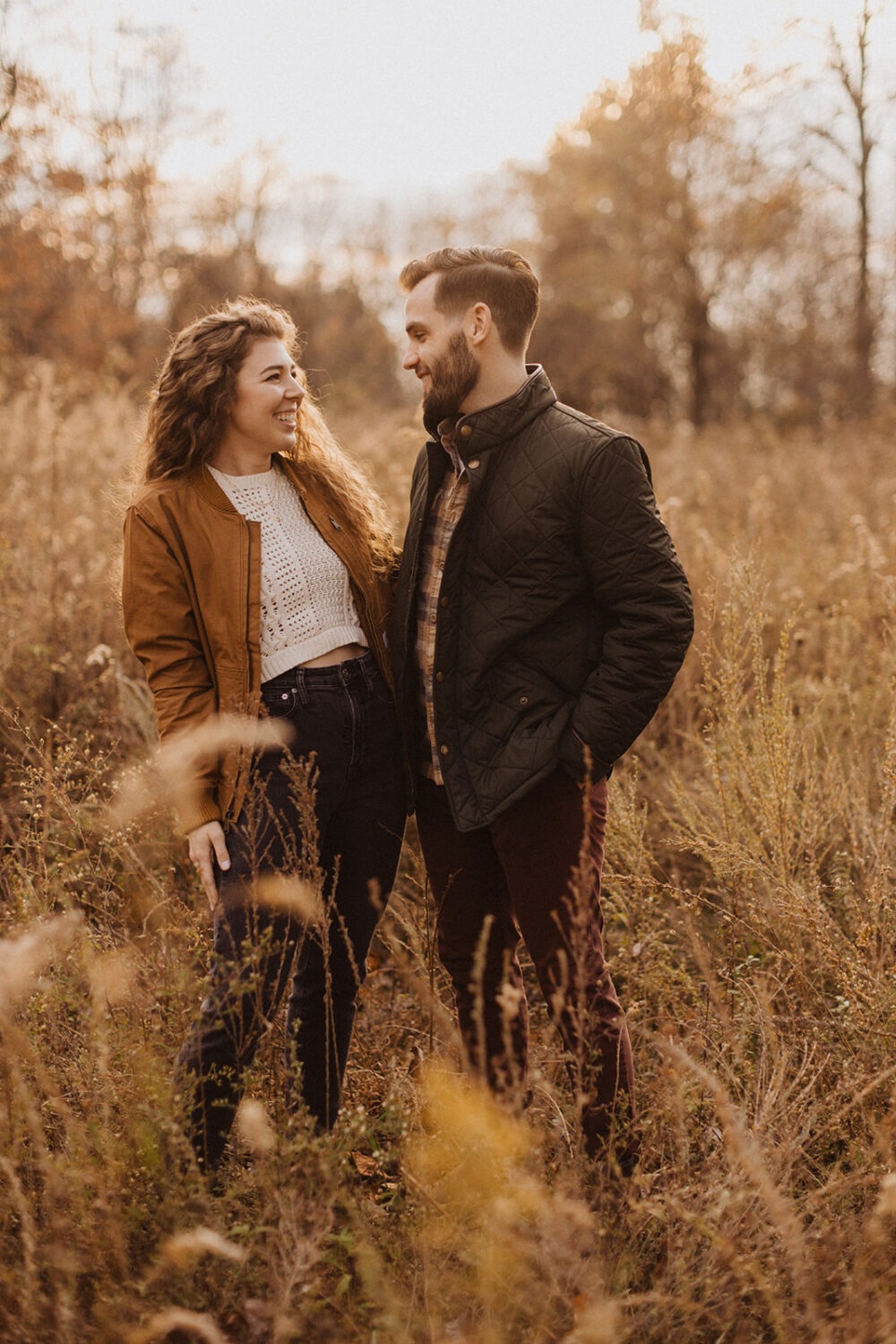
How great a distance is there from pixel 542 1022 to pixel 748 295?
73.2 ft

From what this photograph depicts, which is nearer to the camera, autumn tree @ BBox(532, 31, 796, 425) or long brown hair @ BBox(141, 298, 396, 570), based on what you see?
long brown hair @ BBox(141, 298, 396, 570)

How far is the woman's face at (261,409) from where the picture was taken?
2617 millimetres

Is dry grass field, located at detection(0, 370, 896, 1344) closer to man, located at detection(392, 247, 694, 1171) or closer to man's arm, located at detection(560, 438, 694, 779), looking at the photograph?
man, located at detection(392, 247, 694, 1171)

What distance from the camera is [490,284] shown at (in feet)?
8.13

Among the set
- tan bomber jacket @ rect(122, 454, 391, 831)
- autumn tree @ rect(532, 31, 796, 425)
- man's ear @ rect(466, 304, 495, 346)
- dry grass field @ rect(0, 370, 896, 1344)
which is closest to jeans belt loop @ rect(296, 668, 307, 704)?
tan bomber jacket @ rect(122, 454, 391, 831)

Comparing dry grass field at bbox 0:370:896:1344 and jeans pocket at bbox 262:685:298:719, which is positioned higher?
jeans pocket at bbox 262:685:298:719

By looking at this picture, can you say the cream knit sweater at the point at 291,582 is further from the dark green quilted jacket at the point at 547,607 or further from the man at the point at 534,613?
the dark green quilted jacket at the point at 547,607

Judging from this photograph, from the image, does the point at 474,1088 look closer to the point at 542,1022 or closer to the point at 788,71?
the point at 542,1022

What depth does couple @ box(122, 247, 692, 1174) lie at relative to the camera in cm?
235

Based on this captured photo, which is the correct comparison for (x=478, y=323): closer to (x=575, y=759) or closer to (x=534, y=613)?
(x=534, y=613)

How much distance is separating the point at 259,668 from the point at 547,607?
0.75m

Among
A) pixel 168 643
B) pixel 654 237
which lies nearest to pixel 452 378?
pixel 168 643

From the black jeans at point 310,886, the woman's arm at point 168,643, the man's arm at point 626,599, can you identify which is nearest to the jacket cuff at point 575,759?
the man's arm at point 626,599

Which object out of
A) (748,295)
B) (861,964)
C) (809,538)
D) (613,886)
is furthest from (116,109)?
(748,295)
